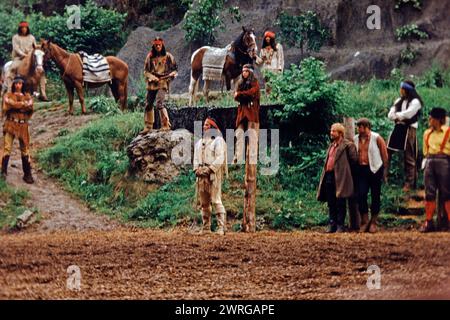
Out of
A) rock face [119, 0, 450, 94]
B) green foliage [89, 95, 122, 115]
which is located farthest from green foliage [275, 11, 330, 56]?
green foliage [89, 95, 122, 115]

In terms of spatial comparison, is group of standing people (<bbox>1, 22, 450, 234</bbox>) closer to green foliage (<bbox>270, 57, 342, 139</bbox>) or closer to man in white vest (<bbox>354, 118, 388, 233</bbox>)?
man in white vest (<bbox>354, 118, 388, 233</bbox>)

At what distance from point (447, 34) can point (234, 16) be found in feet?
10.5

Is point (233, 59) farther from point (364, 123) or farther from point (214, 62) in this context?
point (364, 123)

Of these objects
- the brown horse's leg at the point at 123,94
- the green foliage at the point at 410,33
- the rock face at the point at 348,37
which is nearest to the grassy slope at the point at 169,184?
the brown horse's leg at the point at 123,94

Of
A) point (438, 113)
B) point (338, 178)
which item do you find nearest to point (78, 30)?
point (338, 178)

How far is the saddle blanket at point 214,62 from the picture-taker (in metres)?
21.1

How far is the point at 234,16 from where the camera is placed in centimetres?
2294

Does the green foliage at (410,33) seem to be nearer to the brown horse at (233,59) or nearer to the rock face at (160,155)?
the brown horse at (233,59)

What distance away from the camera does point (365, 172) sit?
18.3 meters

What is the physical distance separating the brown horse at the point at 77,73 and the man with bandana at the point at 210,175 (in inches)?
122

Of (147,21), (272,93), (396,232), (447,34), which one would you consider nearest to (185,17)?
(147,21)

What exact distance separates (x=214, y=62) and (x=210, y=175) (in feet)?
10.9
